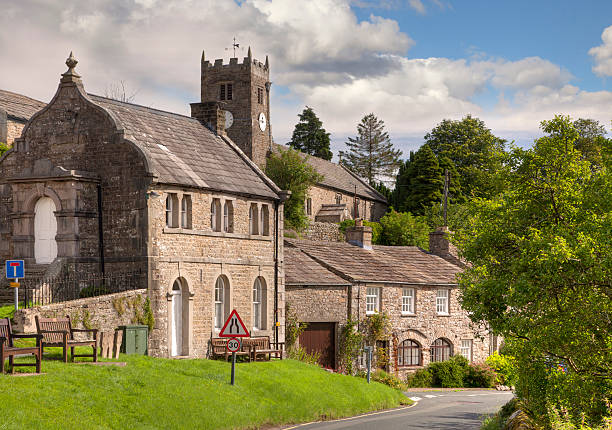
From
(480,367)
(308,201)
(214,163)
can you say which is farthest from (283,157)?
(214,163)

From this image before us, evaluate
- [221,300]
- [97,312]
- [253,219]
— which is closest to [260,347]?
[221,300]

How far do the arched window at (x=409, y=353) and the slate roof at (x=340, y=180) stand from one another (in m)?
32.7

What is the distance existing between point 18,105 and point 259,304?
→ 22.9 metres

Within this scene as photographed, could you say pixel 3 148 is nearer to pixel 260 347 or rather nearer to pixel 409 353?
pixel 260 347

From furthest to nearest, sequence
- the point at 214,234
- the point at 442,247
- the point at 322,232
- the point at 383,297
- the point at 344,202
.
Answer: the point at 344,202, the point at 322,232, the point at 442,247, the point at 383,297, the point at 214,234

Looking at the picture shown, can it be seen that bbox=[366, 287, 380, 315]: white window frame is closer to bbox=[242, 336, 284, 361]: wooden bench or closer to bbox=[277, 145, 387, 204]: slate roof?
bbox=[242, 336, 284, 361]: wooden bench

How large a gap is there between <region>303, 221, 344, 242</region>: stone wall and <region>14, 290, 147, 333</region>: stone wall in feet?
117

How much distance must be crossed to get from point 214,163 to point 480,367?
63.9 feet

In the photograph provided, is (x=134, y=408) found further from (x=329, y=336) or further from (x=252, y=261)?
(x=329, y=336)

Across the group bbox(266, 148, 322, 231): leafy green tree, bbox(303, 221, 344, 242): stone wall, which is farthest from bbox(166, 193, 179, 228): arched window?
bbox(303, 221, 344, 242): stone wall

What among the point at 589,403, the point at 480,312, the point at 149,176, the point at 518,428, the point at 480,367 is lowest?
the point at 480,367

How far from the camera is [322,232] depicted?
6272 centimetres

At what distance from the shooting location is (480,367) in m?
Answer: 43.3

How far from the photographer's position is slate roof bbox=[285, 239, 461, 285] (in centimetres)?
4072
